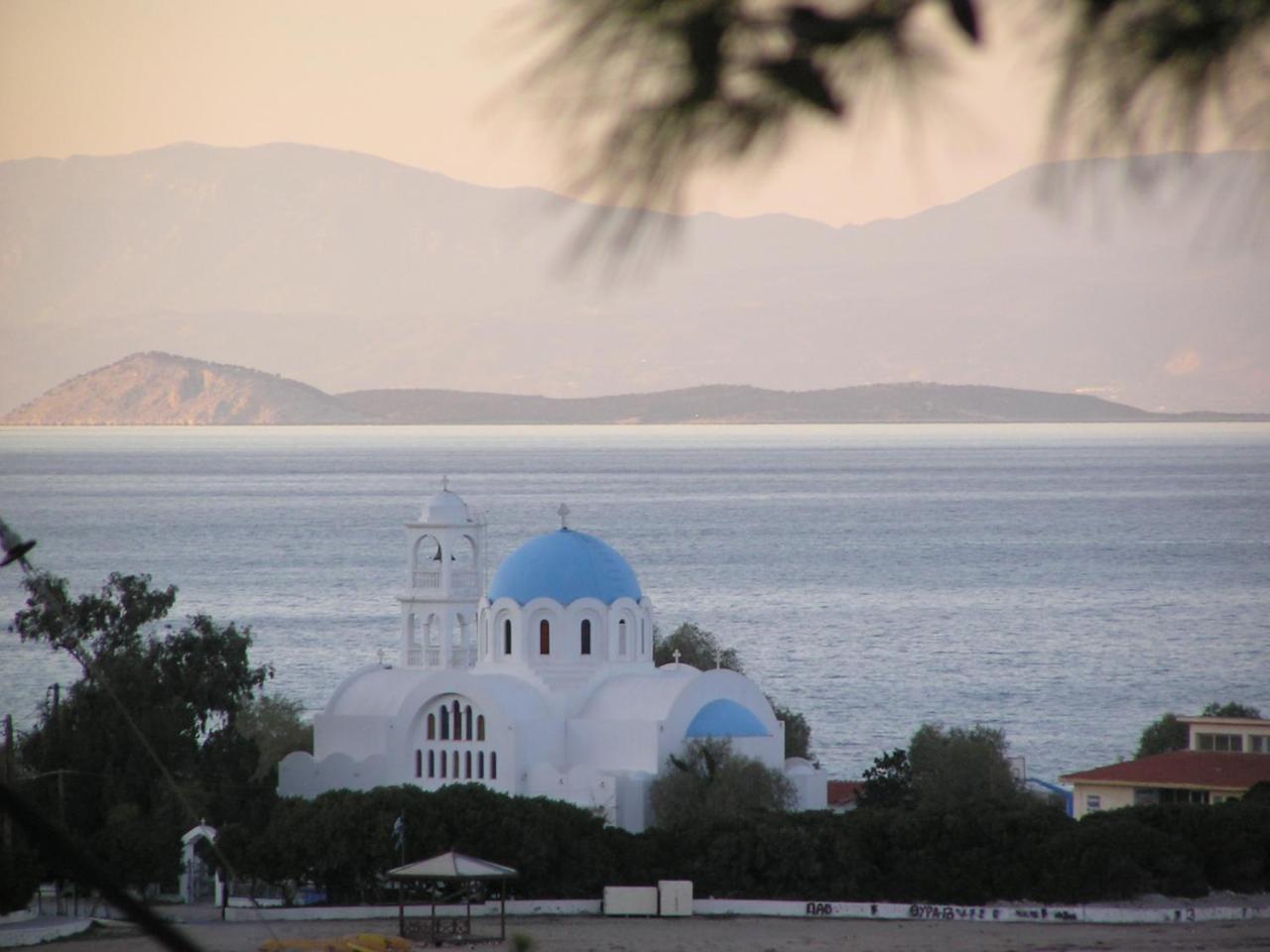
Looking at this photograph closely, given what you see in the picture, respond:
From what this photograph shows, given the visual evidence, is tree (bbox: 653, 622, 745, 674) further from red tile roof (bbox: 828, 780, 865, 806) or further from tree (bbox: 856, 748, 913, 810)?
tree (bbox: 856, 748, 913, 810)

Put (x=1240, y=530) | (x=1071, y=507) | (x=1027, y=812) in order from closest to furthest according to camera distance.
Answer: (x=1027, y=812)
(x=1240, y=530)
(x=1071, y=507)

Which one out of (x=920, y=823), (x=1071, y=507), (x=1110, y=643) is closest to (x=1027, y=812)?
(x=920, y=823)

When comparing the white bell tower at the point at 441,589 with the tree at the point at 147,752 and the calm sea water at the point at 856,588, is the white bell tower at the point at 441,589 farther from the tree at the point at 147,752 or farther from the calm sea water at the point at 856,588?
the calm sea water at the point at 856,588

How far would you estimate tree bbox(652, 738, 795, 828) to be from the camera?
3897 cm

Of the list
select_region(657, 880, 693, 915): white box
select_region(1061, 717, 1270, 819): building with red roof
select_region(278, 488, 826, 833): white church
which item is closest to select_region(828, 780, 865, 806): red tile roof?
select_region(278, 488, 826, 833): white church

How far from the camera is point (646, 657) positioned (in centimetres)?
4212

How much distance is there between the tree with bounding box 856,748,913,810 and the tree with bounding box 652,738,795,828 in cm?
289

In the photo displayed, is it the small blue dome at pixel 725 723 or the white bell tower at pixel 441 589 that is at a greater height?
the white bell tower at pixel 441 589

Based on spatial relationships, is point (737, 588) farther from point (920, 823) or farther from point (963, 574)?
point (920, 823)

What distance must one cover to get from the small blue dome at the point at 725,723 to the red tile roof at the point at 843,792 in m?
5.06

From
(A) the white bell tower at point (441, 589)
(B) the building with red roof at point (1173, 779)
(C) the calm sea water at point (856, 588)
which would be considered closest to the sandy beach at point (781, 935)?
(B) the building with red roof at point (1173, 779)

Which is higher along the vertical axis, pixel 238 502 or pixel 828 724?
pixel 238 502

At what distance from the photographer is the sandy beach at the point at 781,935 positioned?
33.1 m

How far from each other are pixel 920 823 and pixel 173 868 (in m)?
13.2
